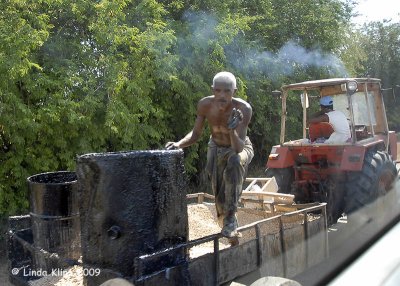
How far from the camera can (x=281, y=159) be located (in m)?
6.23

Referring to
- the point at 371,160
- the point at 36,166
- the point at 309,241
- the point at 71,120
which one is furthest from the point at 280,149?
the point at 36,166

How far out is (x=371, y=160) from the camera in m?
5.76

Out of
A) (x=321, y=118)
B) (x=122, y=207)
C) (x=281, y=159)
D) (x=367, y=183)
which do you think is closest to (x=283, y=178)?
(x=281, y=159)

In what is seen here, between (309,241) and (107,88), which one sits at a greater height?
(107,88)

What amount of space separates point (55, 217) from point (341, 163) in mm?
3687

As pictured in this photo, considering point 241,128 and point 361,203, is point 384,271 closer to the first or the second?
point 241,128

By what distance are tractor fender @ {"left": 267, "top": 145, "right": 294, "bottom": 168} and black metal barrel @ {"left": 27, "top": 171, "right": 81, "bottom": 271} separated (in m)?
3.32

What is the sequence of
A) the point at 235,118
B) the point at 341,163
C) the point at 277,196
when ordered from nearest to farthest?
the point at 235,118 → the point at 277,196 → the point at 341,163

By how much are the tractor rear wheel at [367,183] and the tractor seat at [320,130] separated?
611mm

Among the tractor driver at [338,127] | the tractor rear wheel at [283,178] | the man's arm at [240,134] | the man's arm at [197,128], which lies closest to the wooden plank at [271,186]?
the tractor rear wheel at [283,178]

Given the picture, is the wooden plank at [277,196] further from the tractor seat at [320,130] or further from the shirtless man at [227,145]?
the tractor seat at [320,130]

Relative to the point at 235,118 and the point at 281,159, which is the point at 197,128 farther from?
the point at 281,159

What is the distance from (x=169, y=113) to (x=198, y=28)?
1657 mm

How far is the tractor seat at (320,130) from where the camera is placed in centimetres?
622
